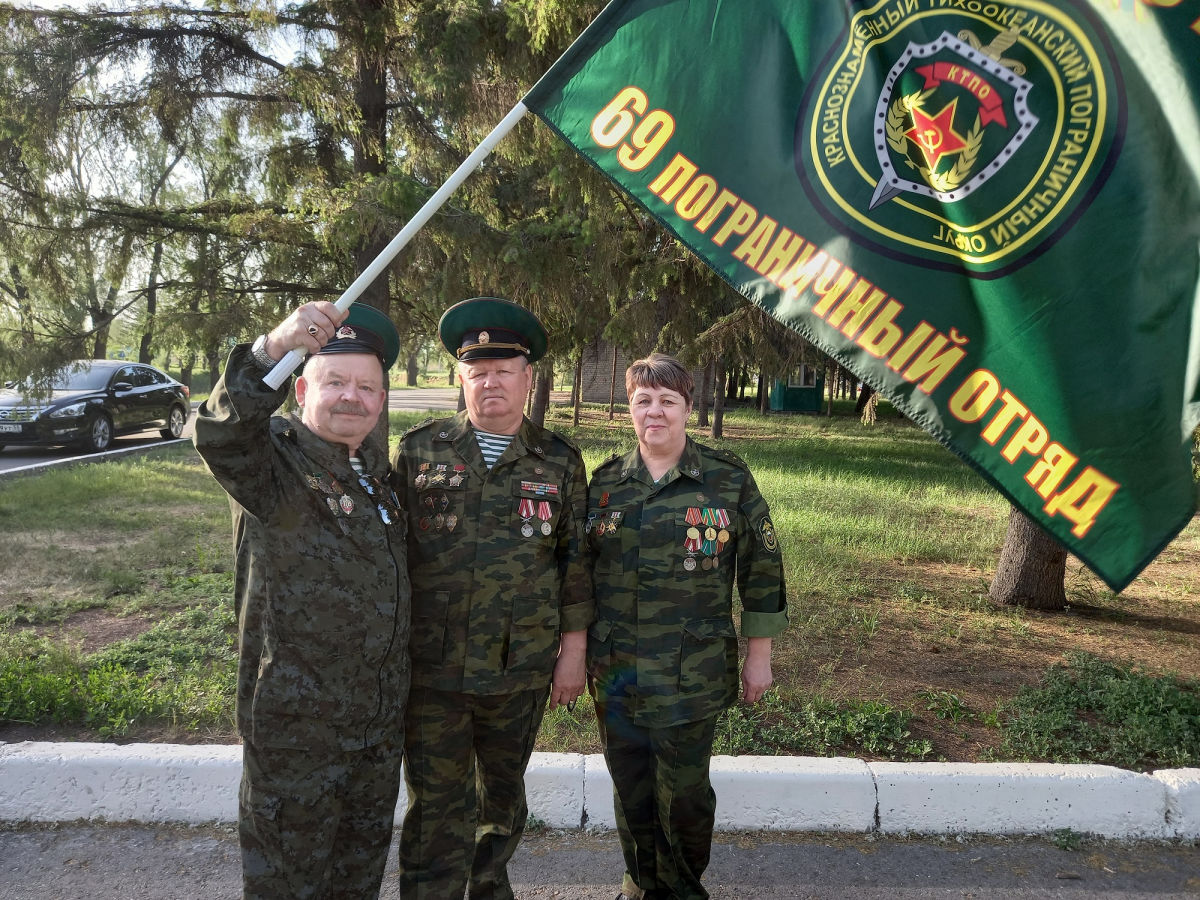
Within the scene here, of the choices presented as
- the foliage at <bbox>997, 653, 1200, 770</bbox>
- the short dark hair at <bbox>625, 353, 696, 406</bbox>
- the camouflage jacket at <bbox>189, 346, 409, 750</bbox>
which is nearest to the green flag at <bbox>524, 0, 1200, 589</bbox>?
the short dark hair at <bbox>625, 353, 696, 406</bbox>

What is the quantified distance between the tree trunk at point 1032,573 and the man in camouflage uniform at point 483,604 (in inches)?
182

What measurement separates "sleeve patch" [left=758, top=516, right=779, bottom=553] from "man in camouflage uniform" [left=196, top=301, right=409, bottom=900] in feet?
3.82

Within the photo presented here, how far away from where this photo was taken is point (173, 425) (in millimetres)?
16484

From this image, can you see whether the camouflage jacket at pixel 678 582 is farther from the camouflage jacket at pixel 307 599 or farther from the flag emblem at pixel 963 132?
the flag emblem at pixel 963 132

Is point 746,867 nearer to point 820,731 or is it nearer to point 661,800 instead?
point 661,800

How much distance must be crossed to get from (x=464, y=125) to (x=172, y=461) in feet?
26.7

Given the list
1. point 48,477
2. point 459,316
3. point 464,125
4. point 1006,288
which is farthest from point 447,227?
point 48,477

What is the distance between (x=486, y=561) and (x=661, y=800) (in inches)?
38.4

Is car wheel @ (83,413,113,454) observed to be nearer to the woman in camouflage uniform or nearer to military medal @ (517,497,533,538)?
military medal @ (517,497,533,538)

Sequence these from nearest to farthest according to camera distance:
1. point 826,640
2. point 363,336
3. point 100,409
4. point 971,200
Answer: point 971,200 → point 363,336 → point 826,640 → point 100,409

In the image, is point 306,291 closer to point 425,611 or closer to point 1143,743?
point 425,611

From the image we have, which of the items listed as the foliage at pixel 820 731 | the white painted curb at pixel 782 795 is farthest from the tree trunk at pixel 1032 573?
the white painted curb at pixel 782 795

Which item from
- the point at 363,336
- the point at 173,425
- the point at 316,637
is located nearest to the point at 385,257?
the point at 363,336

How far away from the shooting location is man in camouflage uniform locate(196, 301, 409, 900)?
217 cm
